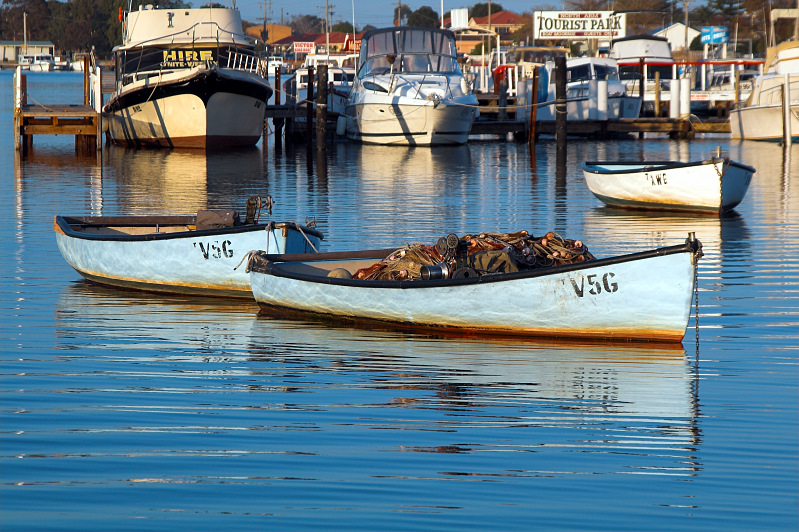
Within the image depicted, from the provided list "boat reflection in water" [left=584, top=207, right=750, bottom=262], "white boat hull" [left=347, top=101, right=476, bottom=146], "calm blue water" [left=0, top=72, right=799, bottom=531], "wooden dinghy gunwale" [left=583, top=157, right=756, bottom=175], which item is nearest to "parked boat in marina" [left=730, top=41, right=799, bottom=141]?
"white boat hull" [left=347, top=101, right=476, bottom=146]

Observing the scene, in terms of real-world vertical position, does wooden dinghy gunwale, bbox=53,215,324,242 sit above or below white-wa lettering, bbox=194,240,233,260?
above

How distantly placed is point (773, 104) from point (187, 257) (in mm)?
30946

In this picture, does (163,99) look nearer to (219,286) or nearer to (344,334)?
(219,286)

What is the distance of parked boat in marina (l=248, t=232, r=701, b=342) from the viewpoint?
861 centimetres

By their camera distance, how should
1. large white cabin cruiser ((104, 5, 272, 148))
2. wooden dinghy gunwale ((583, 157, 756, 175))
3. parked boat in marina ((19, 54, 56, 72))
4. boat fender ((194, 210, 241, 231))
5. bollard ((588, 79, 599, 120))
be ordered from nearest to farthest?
boat fender ((194, 210, 241, 231)) → wooden dinghy gunwale ((583, 157, 756, 175)) → large white cabin cruiser ((104, 5, 272, 148)) → bollard ((588, 79, 599, 120)) → parked boat in marina ((19, 54, 56, 72))

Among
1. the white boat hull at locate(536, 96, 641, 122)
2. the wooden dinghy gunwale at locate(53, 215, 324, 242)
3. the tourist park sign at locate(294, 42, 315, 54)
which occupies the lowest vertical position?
the wooden dinghy gunwale at locate(53, 215, 324, 242)

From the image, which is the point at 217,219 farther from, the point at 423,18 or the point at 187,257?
the point at 423,18

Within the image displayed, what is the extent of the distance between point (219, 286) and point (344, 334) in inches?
90.2

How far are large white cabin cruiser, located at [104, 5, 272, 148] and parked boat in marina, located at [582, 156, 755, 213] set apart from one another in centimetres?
1550

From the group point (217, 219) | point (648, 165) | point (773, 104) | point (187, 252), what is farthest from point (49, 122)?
point (773, 104)

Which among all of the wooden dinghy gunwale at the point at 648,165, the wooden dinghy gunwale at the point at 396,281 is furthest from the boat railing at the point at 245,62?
the wooden dinghy gunwale at the point at 396,281

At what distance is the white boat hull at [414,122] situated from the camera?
3350 centimetres

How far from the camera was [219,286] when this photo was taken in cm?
1127

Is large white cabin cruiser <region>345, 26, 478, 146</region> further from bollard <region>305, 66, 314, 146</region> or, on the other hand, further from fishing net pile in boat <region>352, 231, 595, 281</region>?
fishing net pile in boat <region>352, 231, 595, 281</region>
